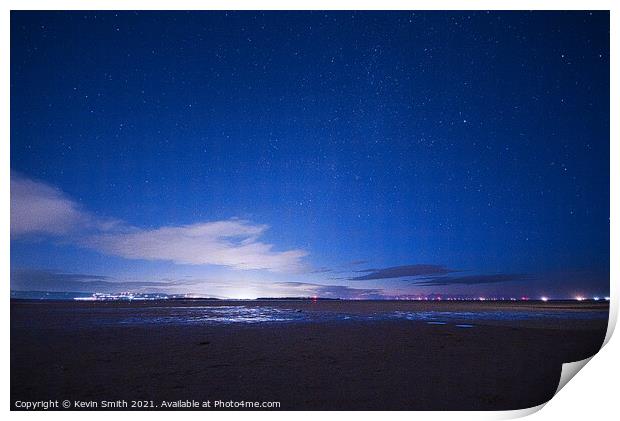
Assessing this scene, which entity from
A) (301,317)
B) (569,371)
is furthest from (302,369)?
(301,317)

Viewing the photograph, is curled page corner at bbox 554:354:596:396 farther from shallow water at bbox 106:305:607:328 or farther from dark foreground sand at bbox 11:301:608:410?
shallow water at bbox 106:305:607:328

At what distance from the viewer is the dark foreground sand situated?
6.90 m

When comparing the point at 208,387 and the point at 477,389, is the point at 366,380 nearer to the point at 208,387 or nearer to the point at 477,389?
the point at 477,389

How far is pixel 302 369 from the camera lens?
8367mm

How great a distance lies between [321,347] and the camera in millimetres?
10906

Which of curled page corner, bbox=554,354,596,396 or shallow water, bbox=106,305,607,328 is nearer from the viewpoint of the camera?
curled page corner, bbox=554,354,596,396

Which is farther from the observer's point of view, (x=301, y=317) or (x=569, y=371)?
(x=301, y=317)

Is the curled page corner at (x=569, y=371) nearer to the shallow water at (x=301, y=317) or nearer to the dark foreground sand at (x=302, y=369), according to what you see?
the dark foreground sand at (x=302, y=369)

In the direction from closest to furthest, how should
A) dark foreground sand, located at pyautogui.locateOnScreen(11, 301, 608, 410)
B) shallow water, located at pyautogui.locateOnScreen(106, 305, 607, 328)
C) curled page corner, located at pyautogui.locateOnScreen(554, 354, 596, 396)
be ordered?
1. dark foreground sand, located at pyautogui.locateOnScreen(11, 301, 608, 410)
2. curled page corner, located at pyautogui.locateOnScreen(554, 354, 596, 396)
3. shallow water, located at pyautogui.locateOnScreen(106, 305, 607, 328)

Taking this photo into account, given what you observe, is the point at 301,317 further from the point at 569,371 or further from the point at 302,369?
the point at 569,371

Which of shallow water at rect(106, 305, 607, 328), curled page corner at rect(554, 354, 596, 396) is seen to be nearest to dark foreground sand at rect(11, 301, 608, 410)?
curled page corner at rect(554, 354, 596, 396)

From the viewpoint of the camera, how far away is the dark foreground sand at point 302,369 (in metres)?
6.90
